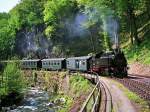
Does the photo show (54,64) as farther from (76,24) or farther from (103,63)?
(103,63)

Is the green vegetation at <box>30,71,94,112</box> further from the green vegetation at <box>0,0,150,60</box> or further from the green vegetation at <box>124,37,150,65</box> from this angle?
the green vegetation at <box>0,0,150,60</box>

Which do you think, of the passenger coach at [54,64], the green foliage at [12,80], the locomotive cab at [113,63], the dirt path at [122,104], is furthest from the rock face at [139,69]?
the dirt path at [122,104]

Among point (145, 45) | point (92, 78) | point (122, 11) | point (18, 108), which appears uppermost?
point (122, 11)

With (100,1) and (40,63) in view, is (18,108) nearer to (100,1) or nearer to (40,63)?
(100,1)

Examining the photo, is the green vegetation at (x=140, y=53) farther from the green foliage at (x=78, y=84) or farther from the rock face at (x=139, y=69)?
the green foliage at (x=78, y=84)

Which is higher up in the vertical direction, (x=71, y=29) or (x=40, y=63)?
(x=71, y=29)

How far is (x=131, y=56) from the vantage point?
2232 inches

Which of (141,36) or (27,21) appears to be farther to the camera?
(27,21)

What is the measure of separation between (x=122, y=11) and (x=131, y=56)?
8.32 m

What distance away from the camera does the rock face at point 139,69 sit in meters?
46.9

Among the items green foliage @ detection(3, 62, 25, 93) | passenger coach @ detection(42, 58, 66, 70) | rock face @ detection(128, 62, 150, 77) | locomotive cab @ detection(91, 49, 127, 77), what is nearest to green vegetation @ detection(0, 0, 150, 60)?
rock face @ detection(128, 62, 150, 77)

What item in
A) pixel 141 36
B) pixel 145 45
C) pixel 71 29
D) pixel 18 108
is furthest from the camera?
pixel 71 29

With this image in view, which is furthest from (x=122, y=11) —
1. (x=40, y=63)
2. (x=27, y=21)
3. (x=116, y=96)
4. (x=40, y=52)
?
(x=27, y=21)

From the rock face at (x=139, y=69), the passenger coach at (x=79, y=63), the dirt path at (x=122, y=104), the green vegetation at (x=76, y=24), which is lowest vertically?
the dirt path at (x=122, y=104)
